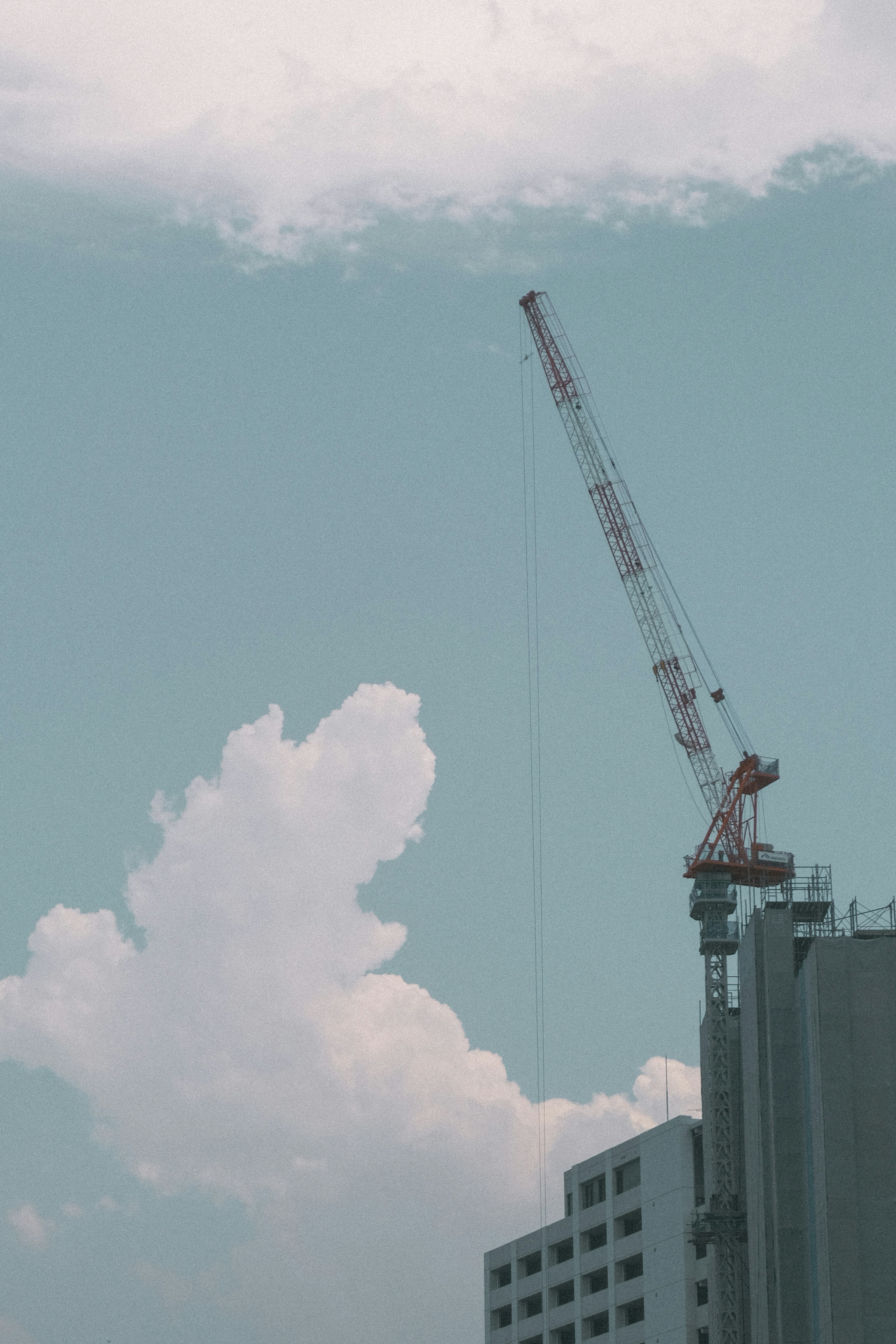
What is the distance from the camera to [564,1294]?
174 meters

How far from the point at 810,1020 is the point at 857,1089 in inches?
190

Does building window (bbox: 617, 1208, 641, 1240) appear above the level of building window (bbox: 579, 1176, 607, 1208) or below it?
below

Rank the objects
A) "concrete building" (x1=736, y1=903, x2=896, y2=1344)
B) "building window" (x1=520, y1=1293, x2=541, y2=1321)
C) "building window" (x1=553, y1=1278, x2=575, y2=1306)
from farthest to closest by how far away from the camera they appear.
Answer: "building window" (x1=520, y1=1293, x2=541, y2=1321) → "building window" (x1=553, y1=1278, x2=575, y2=1306) → "concrete building" (x1=736, y1=903, x2=896, y2=1344)

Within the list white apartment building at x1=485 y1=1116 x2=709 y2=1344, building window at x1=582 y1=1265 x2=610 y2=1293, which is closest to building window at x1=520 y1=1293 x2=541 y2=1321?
white apartment building at x1=485 y1=1116 x2=709 y2=1344

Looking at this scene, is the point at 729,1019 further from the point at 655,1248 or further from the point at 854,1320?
the point at 854,1320

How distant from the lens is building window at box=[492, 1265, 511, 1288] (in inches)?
7288

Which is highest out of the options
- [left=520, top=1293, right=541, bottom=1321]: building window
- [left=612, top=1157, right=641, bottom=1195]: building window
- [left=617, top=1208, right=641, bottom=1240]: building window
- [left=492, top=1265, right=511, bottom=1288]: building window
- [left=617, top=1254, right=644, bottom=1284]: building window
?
[left=612, top=1157, right=641, bottom=1195]: building window

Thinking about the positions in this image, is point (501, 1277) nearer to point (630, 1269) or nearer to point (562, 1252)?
point (562, 1252)

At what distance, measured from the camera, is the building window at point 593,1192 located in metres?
168

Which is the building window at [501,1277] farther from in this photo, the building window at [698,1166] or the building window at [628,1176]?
the building window at [698,1166]

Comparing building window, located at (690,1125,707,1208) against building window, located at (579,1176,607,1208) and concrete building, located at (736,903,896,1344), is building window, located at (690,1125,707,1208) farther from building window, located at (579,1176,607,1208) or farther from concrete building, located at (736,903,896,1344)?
concrete building, located at (736,903,896,1344)

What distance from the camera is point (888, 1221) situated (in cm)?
→ 9756

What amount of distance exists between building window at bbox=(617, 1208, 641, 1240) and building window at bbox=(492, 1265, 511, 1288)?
24.0 metres

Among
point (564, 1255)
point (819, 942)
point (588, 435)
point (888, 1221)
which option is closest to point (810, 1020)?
point (819, 942)
